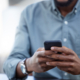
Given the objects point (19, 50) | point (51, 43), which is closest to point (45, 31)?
point (19, 50)

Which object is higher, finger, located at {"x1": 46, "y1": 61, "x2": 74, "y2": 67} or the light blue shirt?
the light blue shirt

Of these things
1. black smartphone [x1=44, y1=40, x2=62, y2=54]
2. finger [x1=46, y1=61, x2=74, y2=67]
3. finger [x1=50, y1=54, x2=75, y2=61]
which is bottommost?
finger [x1=46, y1=61, x2=74, y2=67]

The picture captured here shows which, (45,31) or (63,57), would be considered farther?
(45,31)

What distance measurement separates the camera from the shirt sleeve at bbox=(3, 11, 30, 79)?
27.8 inches

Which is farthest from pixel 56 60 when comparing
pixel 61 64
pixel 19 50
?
pixel 19 50

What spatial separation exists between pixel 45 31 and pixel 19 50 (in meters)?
0.20

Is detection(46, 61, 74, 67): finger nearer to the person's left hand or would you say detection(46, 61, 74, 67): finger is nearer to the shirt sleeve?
the person's left hand

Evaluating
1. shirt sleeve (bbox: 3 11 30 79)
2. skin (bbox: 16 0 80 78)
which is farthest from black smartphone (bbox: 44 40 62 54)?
shirt sleeve (bbox: 3 11 30 79)

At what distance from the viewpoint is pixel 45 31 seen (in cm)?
84

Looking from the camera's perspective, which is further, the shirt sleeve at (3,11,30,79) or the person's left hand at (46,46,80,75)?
the shirt sleeve at (3,11,30,79)

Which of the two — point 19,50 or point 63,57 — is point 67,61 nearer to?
point 63,57

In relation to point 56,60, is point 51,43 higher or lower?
higher

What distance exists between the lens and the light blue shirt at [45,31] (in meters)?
0.79

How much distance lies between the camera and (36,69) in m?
0.65
